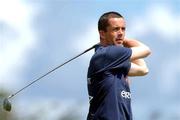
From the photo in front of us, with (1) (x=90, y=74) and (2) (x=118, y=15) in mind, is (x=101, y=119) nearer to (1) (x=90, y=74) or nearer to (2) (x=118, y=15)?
(1) (x=90, y=74)

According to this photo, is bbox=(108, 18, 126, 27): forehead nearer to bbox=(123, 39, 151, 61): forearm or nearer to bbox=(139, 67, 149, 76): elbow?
bbox=(123, 39, 151, 61): forearm

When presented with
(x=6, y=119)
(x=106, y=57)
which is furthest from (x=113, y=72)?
(x=6, y=119)

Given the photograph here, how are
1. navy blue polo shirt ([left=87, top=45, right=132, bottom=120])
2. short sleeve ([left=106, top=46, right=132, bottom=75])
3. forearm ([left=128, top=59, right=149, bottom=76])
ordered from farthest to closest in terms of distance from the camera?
forearm ([left=128, top=59, right=149, bottom=76]) < short sleeve ([left=106, top=46, right=132, bottom=75]) < navy blue polo shirt ([left=87, top=45, right=132, bottom=120])

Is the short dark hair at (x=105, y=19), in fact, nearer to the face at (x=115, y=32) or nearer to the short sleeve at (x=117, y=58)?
the face at (x=115, y=32)

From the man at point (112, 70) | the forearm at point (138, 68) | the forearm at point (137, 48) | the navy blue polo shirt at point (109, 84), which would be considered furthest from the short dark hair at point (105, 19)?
the forearm at point (138, 68)

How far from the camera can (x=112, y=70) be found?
845cm

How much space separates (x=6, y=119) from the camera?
39719mm

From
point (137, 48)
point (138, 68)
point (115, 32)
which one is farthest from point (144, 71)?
point (115, 32)

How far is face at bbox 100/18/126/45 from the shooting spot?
8.47 meters

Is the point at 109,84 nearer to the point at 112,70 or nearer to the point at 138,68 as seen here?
the point at 112,70

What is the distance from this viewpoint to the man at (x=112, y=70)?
328 inches

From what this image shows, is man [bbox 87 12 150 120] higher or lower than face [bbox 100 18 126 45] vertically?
lower

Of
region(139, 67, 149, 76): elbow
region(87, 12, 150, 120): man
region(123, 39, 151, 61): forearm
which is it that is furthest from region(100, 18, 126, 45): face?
region(139, 67, 149, 76): elbow

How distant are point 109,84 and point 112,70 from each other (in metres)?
0.16
